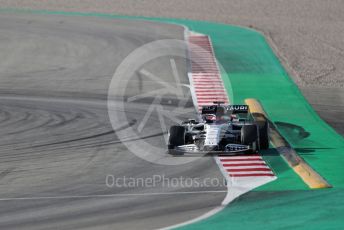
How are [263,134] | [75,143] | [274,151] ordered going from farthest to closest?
[75,143] → [274,151] → [263,134]

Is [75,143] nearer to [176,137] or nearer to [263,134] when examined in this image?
[176,137]

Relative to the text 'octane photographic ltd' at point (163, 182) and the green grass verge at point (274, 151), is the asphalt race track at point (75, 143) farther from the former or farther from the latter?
the green grass verge at point (274, 151)

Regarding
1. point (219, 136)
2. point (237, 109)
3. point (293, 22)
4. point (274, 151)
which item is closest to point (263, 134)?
point (274, 151)

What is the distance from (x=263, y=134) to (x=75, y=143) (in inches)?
230

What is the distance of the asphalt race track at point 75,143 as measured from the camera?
17.8m

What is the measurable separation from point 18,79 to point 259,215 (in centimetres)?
2182

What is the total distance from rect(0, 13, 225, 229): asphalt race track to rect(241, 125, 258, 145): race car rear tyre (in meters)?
1.14

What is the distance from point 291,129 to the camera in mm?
27016

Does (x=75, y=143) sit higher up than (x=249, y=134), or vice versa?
(x=249, y=134)

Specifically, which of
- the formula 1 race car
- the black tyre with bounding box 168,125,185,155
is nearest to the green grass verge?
the formula 1 race car

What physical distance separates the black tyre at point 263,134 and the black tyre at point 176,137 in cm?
218

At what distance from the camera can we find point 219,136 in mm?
22500

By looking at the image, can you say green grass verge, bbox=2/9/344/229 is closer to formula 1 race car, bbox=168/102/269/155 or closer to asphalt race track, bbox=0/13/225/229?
formula 1 race car, bbox=168/102/269/155

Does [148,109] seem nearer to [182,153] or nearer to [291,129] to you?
[291,129]
